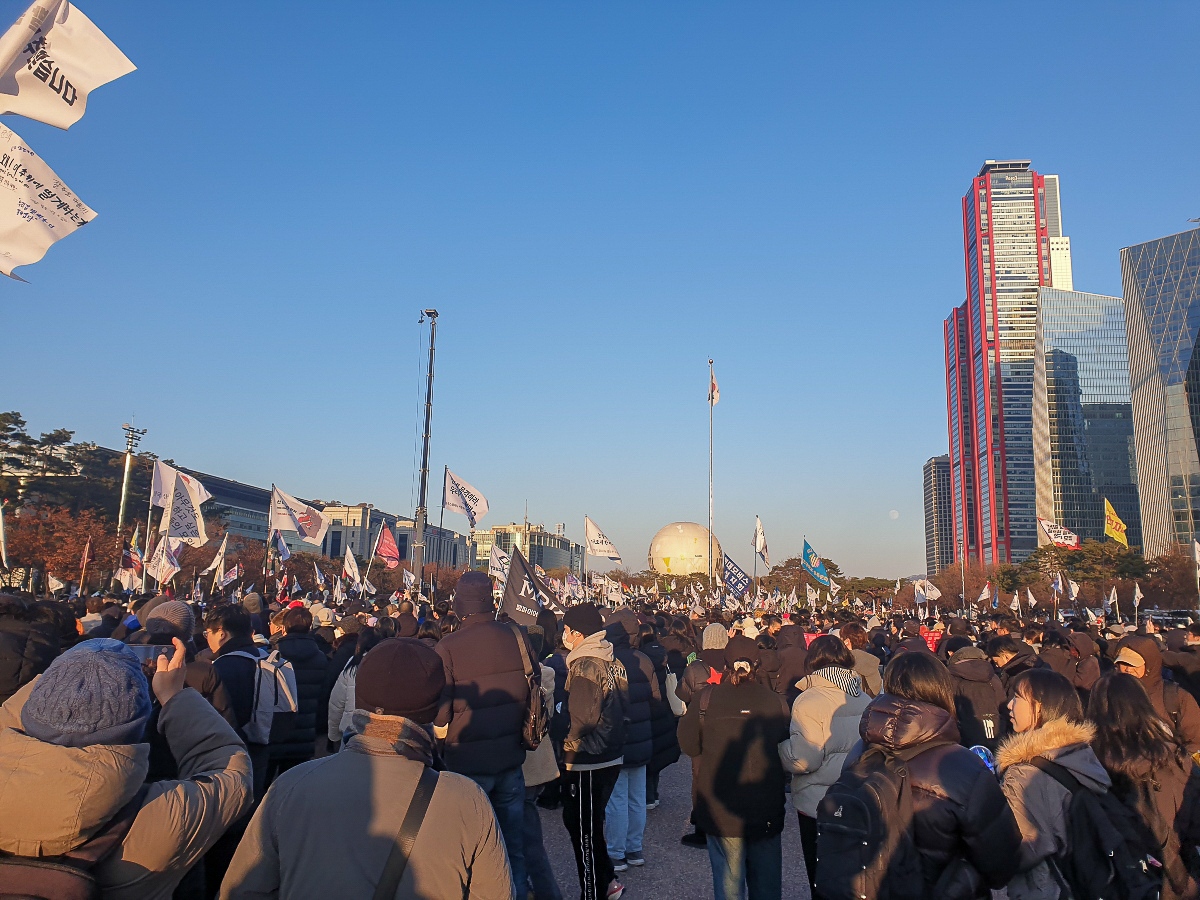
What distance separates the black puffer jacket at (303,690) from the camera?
6.64 m

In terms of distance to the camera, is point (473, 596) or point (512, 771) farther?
point (473, 596)

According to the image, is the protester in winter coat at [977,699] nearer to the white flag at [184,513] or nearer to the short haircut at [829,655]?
the short haircut at [829,655]

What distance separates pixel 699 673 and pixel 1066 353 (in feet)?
469

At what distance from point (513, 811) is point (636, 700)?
2.04m

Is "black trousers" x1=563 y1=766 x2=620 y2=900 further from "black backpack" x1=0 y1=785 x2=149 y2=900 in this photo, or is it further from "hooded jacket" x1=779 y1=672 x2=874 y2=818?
"black backpack" x1=0 y1=785 x2=149 y2=900

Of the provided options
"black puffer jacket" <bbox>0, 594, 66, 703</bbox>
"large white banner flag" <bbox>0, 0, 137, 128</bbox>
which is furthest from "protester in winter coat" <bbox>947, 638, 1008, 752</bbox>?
"large white banner flag" <bbox>0, 0, 137, 128</bbox>

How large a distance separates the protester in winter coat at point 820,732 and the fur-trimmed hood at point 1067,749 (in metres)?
1.45

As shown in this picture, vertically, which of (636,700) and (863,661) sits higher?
(863,661)

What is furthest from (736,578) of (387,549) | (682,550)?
(682,550)

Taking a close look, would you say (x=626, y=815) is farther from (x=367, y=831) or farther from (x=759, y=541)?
(x=759, y=541)

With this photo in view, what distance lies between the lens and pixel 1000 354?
5797 inches

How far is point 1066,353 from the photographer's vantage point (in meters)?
128

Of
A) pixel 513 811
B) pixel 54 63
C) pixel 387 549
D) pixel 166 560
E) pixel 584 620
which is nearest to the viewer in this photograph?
pixel 54 63

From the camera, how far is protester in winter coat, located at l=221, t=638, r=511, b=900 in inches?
96.9
